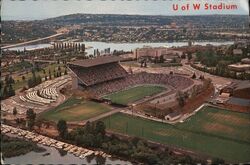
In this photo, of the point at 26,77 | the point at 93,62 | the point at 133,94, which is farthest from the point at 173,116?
the point at 26,77

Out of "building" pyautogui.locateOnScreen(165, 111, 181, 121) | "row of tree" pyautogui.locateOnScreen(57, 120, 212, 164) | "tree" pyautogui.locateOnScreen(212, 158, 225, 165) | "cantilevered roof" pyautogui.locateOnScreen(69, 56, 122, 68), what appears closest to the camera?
"tree" pyautogui.locateOnScreen(212, 158, 225, 165)

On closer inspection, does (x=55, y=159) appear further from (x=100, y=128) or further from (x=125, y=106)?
(x=125, y=106)

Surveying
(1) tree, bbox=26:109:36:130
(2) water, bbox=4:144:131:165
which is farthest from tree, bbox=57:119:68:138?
(1) tree, bbox=26:109:36:130

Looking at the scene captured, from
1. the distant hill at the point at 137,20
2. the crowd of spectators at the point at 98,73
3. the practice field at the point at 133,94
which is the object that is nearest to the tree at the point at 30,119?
the practice field at the point at 133,94

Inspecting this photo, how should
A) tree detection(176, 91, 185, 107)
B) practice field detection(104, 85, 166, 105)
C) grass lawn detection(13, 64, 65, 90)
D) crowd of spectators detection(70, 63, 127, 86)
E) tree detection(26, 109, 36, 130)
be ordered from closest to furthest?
tree detection(26, 109, 36, 130)
tree detection(176, 91, 185, 107)
practice field detection(104, 85, 166, 105)
crowd of spectators detection(70, 63, 127, 86)
grass lawn detection(13, 64, 65, 90)

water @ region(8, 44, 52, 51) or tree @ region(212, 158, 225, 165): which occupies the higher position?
water @ region(8, 44, 52, 51)

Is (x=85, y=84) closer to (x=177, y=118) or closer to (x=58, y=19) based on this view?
(x=177, y=118)

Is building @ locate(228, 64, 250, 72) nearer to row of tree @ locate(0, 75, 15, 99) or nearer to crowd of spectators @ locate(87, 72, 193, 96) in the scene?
crowd of spectators @ locate(87, 72, 193, 96)
